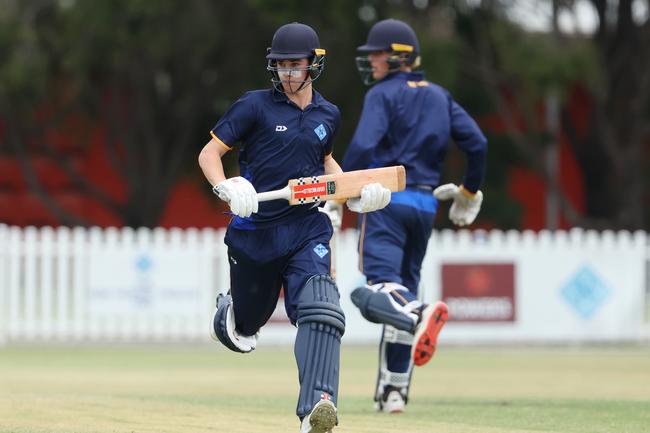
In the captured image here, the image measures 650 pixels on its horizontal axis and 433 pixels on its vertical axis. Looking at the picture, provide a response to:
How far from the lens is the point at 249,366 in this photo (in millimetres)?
13781

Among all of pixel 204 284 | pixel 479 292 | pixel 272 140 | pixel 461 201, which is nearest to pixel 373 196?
pixel 272 140

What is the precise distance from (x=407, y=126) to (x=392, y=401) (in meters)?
1.67

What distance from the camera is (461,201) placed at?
9000 mm

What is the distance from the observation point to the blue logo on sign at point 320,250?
656cm

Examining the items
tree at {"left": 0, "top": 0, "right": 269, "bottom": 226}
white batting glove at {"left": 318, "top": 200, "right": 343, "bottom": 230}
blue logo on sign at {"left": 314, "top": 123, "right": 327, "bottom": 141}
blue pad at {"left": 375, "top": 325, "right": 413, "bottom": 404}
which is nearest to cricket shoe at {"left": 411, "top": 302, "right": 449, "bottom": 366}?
blue pad at {"left": 375, "top": 325, "right": 413, "bottom": 404}

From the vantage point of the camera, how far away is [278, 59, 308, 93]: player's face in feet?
21.6

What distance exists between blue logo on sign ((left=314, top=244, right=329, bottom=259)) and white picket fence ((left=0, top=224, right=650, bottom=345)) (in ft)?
31.3

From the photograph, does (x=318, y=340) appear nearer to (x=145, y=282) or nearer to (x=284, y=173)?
(x=284, y=173)

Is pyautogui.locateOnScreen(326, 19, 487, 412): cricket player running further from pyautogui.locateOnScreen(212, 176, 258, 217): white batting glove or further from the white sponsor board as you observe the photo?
the white sponsor board

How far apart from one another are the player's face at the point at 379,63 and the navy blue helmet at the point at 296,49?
83.8 inches

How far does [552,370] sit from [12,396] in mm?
5798

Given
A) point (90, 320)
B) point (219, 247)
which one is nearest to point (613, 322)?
point (219, 247)

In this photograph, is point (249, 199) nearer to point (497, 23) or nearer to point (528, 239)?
point (528, 239)

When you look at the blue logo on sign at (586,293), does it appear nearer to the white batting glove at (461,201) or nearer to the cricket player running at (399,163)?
the white batting glove at (461,201)
